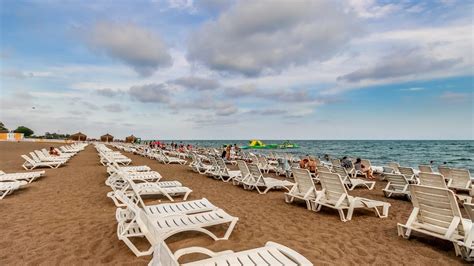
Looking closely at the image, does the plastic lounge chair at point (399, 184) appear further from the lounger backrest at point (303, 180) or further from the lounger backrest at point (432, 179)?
the lounger backrest at point (303, 180)

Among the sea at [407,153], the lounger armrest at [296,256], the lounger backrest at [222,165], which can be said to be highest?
the lounger backrest at [222,165]

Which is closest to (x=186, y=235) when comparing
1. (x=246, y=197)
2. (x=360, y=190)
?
(x=246, y=197)

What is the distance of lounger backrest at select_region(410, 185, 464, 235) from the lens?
3748 mm

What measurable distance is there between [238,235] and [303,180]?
2584 millimetres

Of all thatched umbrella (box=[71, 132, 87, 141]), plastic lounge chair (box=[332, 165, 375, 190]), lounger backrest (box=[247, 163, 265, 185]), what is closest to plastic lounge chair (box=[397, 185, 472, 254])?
lounger backrest (box=[247, 163, 265, 185])

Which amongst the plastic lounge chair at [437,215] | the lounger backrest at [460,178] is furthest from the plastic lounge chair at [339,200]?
the lounger backrest at [460,178]

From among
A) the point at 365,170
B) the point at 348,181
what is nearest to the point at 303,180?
the point at 348,181

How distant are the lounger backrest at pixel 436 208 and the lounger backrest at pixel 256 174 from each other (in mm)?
4398

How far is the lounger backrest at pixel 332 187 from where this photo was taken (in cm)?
547

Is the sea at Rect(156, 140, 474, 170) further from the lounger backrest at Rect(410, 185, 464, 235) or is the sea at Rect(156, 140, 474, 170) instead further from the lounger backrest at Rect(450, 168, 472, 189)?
the lounger backrest at Rect(410, 185, 464, 235)

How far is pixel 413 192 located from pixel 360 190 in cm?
537

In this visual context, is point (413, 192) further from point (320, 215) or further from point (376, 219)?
point (320, 215)

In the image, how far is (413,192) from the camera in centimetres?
420

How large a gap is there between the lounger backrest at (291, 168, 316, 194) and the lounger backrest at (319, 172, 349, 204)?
0.39 metres
